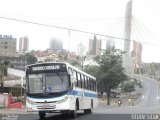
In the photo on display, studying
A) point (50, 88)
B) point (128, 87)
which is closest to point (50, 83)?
point (50, 88)

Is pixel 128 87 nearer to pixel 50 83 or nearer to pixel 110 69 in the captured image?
pixel 110 69

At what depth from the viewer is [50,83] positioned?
80.5 ft

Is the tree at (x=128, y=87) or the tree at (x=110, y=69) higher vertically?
the tree at (x=110, y=69)

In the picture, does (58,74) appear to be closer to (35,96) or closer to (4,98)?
(35,96)

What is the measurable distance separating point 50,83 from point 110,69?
2814 inches

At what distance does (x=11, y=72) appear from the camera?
299 ft

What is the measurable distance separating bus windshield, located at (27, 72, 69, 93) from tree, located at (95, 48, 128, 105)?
7059cm

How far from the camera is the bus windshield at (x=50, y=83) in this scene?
80.3 ft

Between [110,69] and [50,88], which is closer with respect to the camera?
[50,88]

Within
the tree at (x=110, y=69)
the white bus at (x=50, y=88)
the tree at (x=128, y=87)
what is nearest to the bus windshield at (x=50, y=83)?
the white bus at (x=50, y=88)

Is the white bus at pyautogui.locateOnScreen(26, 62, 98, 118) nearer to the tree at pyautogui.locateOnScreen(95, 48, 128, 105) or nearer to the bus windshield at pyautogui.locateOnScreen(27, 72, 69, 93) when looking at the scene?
the bus windshield at pyautogui.locateOnScreen(27, 72, 69, 93)

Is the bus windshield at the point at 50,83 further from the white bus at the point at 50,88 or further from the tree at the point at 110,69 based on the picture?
the tree at the point at 110,69

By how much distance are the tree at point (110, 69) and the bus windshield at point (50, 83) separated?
7059 cm

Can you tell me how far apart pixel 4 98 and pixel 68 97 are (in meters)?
24.8
